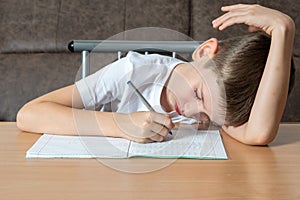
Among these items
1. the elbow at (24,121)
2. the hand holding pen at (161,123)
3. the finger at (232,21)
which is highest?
the finger at (232,21)

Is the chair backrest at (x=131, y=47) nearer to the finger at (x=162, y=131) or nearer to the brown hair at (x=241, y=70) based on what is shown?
the brown hair at (x=241, y=70)

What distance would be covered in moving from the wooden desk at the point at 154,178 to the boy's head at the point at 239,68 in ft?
0.54

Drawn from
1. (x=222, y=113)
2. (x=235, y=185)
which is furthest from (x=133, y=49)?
(x=235, y=185)

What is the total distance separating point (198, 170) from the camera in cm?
75

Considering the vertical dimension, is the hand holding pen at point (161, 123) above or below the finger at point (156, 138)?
above

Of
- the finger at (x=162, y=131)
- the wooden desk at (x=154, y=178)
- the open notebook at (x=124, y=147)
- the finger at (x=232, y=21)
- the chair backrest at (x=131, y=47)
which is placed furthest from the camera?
the chair backrest at (x=131, y=47)

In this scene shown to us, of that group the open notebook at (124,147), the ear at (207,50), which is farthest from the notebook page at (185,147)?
the ear at (207,50)

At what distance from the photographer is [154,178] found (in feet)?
2.31

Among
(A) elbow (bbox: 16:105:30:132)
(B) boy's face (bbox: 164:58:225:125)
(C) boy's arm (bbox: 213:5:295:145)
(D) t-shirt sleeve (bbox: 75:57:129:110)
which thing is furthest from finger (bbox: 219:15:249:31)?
(A) elbow (bbox: 16:105:30:132)

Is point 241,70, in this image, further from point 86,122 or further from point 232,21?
point 86,122

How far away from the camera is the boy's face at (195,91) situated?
3.03 feet

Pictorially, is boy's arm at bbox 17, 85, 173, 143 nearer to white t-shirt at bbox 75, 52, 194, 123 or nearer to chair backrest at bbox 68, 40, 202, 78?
white t-shirt at bbox 75, 52, 194, 123

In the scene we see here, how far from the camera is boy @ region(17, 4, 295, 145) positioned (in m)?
0.94

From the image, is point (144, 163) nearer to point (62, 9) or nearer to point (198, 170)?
point (198, 170)
